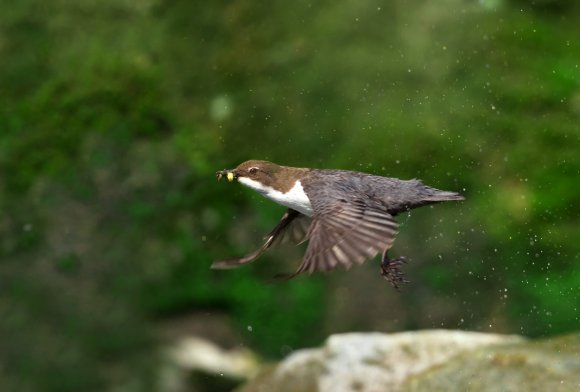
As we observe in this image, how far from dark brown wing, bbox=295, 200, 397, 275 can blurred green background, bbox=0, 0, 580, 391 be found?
2.78 metres

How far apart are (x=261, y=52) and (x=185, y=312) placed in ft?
6.56

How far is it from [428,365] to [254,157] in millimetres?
2158

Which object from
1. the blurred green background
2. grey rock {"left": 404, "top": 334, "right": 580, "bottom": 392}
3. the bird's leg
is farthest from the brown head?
the blurred green background

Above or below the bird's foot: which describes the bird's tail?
above

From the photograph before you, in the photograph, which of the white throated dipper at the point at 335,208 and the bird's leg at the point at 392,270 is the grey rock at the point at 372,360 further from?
the bird's leg at the point at 392,270

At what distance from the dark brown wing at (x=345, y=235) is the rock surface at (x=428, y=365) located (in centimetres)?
162

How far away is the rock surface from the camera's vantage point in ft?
18.1

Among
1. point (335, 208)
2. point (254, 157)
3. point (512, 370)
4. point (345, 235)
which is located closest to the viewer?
point (345, 235)

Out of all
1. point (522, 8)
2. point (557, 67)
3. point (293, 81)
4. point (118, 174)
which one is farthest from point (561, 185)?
point (118, 174)

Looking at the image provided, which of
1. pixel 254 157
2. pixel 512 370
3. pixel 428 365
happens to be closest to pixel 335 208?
pixel 512 370

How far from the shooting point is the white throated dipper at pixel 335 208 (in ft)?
13.3

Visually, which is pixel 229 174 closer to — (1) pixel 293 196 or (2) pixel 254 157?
(1) pixel 293 196

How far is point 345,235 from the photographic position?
13.6ft

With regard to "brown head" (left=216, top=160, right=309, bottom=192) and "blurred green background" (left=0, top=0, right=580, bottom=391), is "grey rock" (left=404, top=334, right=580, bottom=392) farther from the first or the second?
"brown head" (left=216, top=160, right=309, bottom=192)
